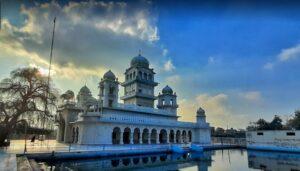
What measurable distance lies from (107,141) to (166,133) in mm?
15169

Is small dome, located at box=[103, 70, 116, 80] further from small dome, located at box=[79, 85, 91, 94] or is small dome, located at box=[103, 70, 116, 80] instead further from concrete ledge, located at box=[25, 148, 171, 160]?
concrete ledge, located at box=[25, 148, 171, 160]

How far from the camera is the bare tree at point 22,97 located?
85.5 feet

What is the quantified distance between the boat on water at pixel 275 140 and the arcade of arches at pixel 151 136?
13901 millimetres

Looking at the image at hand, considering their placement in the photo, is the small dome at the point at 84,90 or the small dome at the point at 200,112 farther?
the small dome at the point at 200,112

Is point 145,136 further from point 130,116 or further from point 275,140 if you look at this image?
point 275,140

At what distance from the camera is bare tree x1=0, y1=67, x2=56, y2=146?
85.5 feet

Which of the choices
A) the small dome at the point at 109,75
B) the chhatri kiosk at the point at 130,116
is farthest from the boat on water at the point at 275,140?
the small dome at the point at 109,75

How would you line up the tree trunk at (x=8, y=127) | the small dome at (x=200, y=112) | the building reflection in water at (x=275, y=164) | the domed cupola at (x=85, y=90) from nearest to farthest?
→ the building reflection in water at (x=275, y=164)
the tree trunk at (x=8, y=127)
the domed cupola at (x=85, y=90)
the small dome at (x=200, y=112)

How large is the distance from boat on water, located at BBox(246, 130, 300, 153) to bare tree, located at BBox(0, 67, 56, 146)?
128 ft

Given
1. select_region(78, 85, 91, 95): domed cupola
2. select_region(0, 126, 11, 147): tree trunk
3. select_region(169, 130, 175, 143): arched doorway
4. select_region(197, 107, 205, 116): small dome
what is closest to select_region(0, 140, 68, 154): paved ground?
select_region(0, 126, 11, 147): tree trunk

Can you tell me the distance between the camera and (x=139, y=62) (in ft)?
182

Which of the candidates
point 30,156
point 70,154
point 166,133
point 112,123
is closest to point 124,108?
point 112,123

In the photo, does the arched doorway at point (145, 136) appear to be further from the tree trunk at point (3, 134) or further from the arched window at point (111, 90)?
the tree trunk at point (3, 134)

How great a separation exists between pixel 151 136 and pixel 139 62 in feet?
59.8
